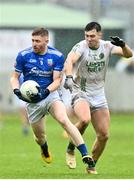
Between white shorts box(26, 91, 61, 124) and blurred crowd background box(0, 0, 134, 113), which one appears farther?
blurred crowd background box(0, 0, 134, 113)

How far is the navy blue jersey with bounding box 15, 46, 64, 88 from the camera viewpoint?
18.2 meters

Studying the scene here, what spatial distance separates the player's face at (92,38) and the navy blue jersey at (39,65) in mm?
553

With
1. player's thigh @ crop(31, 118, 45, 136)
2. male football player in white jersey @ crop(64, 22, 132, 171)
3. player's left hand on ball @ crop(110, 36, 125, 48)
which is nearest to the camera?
player's left hand on ball @ crop(110, 36, 125, 48)

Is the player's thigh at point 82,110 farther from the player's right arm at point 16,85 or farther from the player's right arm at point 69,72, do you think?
the player's right arm at point 16,85

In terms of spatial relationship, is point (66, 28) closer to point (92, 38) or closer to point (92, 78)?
point (92, 78)

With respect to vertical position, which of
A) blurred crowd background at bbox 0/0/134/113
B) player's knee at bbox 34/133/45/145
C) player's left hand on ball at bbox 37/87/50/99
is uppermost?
player's left hand on ball at bbox 37/87/50/99

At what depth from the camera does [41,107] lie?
60.2ft

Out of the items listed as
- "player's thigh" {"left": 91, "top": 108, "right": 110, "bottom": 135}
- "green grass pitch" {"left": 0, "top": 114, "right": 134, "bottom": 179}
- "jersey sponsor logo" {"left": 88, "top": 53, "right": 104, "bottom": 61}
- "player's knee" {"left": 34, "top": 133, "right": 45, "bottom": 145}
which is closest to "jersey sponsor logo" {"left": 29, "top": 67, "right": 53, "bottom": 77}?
"jersey sponsor logo" {"left": 88, "top": 53, "right": 104, "bottom": 61}

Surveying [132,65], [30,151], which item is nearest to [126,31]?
[132,65]

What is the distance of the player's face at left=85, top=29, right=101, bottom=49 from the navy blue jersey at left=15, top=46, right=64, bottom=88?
0.55 m

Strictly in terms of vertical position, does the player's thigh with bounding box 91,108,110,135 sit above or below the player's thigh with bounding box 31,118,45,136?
above

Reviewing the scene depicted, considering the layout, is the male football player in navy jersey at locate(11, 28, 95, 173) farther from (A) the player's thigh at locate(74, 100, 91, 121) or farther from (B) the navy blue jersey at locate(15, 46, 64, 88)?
(A) the player's thigh at locate(74, 100, 91, 121)

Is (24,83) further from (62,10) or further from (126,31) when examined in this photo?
(62,10)

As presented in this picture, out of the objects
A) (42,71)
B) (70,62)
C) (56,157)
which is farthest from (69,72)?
(56,157)
